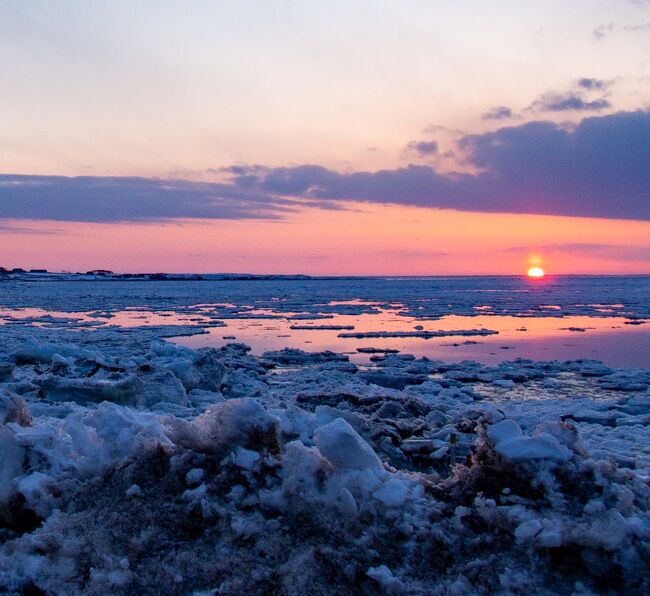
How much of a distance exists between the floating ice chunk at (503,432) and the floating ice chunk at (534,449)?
0.21 ft

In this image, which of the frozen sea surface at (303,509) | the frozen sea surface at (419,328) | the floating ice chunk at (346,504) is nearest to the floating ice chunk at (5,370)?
the frozen sea surface at (303,509)

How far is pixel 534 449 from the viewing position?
276 centimetres

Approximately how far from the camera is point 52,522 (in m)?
2.70

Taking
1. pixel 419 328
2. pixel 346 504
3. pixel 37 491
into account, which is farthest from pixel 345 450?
pixel 419 328

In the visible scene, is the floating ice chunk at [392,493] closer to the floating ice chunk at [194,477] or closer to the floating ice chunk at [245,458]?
the floating ice chunk at [245,458]

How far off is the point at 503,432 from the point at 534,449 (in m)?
0.18

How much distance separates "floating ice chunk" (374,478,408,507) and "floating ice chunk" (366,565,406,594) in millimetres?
336

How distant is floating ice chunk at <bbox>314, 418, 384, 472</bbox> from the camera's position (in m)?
2.76

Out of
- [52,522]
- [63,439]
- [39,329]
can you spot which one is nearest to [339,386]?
[63,439]

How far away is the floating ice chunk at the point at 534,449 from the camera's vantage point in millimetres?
2734

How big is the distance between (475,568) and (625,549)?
526 mm

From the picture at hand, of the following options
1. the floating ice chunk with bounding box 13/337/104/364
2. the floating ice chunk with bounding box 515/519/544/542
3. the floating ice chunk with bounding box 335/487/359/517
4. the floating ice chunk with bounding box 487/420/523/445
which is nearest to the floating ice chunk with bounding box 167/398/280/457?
the floating ice chunk with bounding box 335/487/359/517

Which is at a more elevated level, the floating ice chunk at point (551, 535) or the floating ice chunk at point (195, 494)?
the floating ice chunk at point (551, 535)

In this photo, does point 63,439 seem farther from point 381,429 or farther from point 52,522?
point 381,429
